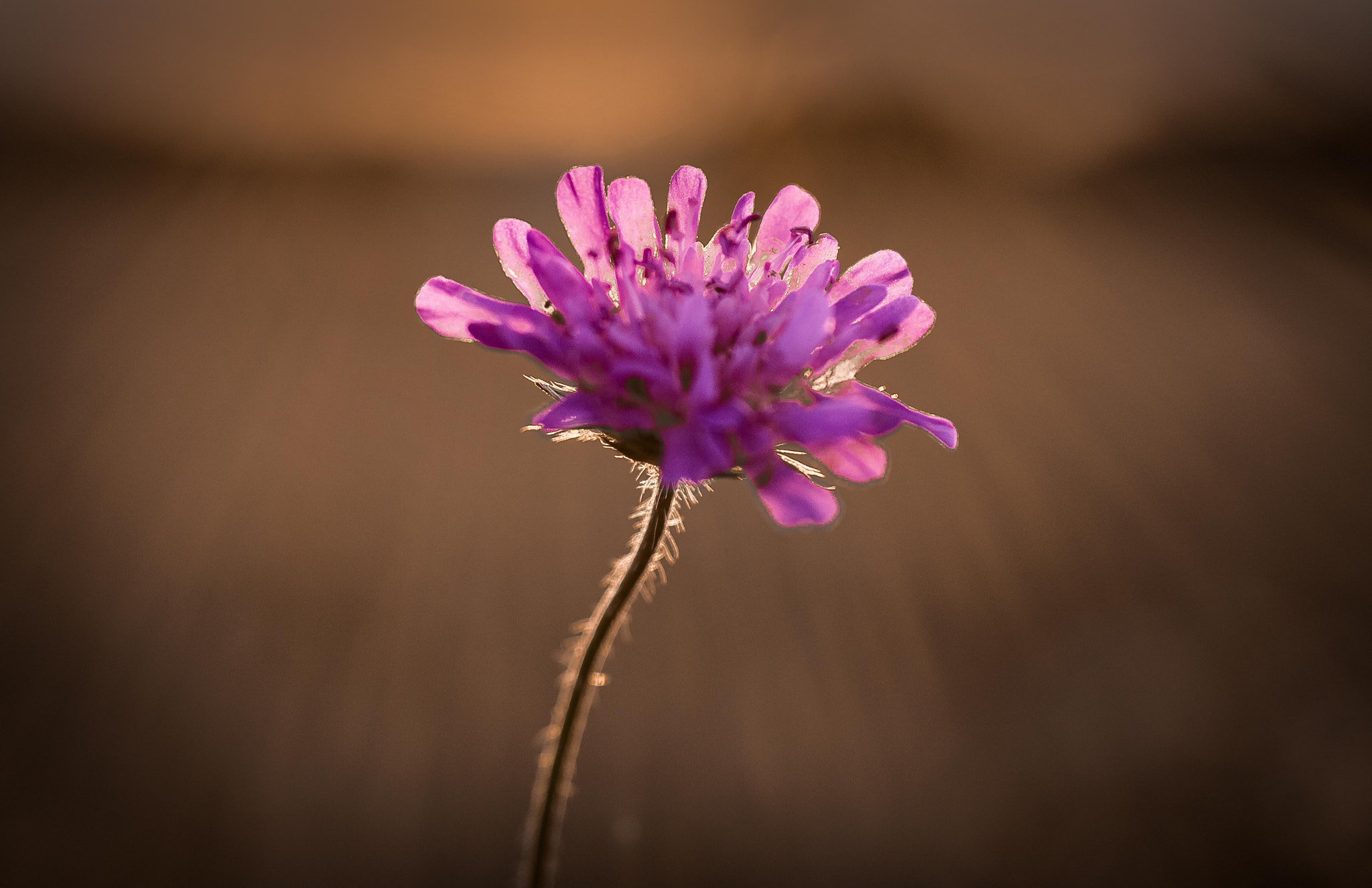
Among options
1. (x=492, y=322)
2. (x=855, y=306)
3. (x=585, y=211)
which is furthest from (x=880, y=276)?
(x=492, y=322)

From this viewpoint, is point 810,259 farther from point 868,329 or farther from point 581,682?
point 581,682

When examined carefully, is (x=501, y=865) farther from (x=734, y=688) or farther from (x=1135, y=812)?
(x=1135, y=812)

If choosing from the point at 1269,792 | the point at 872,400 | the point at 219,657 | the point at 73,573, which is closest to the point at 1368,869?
the point at 1269,792

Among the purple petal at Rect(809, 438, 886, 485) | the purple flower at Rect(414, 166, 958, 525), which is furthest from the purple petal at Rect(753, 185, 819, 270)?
the purple petal at Rect(809, 438, 886, 485)

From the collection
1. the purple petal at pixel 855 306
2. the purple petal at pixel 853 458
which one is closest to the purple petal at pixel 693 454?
the purple petal at pixel 853 458

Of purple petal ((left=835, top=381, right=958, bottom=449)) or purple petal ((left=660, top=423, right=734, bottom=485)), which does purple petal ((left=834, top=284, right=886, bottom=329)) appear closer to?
purple petal ((left=835, top=381, right=958, bottom=449))

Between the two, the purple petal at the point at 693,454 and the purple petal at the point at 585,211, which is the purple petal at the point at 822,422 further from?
the purple petal at the point at 585,211
